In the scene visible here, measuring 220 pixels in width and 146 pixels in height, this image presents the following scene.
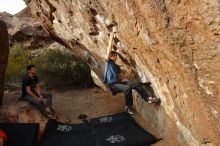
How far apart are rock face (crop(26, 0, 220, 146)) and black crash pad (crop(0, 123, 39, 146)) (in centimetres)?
295

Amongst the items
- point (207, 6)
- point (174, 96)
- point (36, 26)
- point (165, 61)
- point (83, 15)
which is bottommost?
point (174, 96)

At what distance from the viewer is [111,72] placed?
900cm

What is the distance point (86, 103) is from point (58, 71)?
329cm

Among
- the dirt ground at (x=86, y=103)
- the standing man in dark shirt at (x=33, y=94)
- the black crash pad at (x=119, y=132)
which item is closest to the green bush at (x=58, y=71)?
the dirt ground at (x=86, y=103)

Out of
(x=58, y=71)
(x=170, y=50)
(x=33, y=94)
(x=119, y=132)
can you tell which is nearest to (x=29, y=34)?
(x=58, y=71)

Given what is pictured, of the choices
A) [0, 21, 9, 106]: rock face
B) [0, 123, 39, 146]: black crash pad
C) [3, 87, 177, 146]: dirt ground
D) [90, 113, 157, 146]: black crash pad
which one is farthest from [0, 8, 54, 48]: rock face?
[0, 123, 39, 146]: black crash pad

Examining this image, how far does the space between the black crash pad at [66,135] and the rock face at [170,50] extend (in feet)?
5.60

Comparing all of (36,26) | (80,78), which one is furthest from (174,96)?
(36,26)

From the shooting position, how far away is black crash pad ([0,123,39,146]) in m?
8.66

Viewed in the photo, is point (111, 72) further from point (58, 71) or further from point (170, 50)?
point (58, 71)

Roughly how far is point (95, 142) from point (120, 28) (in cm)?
291

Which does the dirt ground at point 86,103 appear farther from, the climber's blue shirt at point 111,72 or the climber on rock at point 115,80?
the climber's blue shirt at point 111,72

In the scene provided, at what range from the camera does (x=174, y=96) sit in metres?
7.36

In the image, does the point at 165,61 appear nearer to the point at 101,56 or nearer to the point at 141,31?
the point at 141,31
